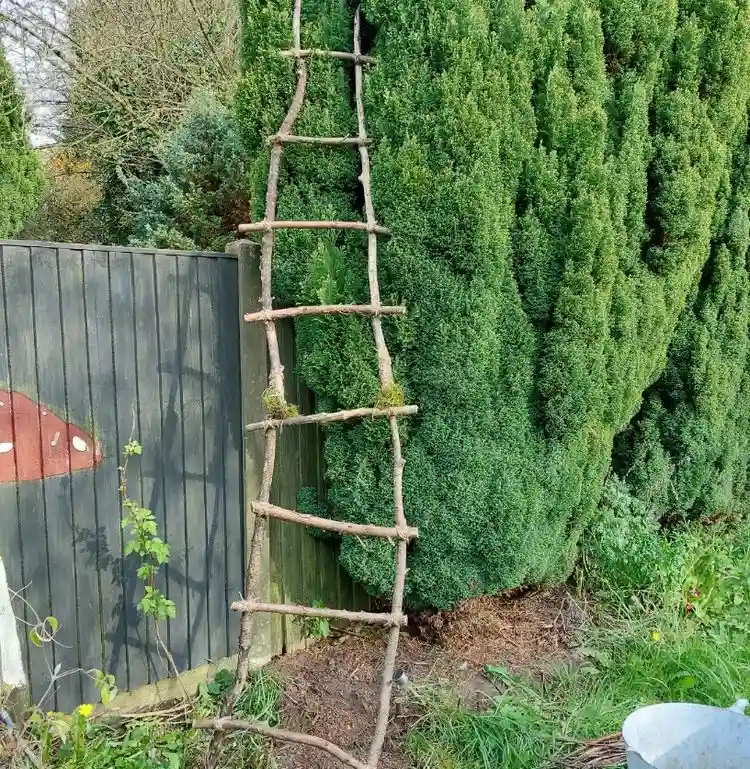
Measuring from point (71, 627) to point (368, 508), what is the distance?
126cm

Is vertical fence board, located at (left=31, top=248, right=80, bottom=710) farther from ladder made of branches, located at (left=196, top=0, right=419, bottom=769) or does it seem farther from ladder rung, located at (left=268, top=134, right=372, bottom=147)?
ladder rung, located at (left=268, top=134, right=372, bottom=147)

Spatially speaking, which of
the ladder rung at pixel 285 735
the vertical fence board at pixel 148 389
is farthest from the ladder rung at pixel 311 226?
the ladder rung at pixel 285 735

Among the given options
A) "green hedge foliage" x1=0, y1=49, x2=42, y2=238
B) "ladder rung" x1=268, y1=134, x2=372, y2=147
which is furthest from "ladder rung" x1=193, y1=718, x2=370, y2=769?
"green hedge foliage" x1=0, y1=49, x2=42, y2=238

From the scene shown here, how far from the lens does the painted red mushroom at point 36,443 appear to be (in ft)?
7.62

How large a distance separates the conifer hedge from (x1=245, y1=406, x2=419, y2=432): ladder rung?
13 cm

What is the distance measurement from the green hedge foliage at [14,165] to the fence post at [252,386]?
9.51 feet

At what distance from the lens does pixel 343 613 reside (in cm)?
249

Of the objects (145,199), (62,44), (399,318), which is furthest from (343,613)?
(62,44)

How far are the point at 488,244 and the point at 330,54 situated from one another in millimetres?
1048

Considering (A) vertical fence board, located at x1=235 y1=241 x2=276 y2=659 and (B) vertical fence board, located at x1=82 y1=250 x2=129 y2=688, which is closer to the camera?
(B) vertical fence board, located at x1=82 y1=250 x2=129 y2=688

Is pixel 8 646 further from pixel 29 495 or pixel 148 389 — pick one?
pixel 148 389

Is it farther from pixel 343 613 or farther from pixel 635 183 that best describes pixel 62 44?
pixel 343 613

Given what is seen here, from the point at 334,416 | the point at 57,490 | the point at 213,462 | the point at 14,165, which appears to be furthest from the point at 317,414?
the point at 14,165

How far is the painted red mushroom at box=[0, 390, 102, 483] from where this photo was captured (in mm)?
2322
